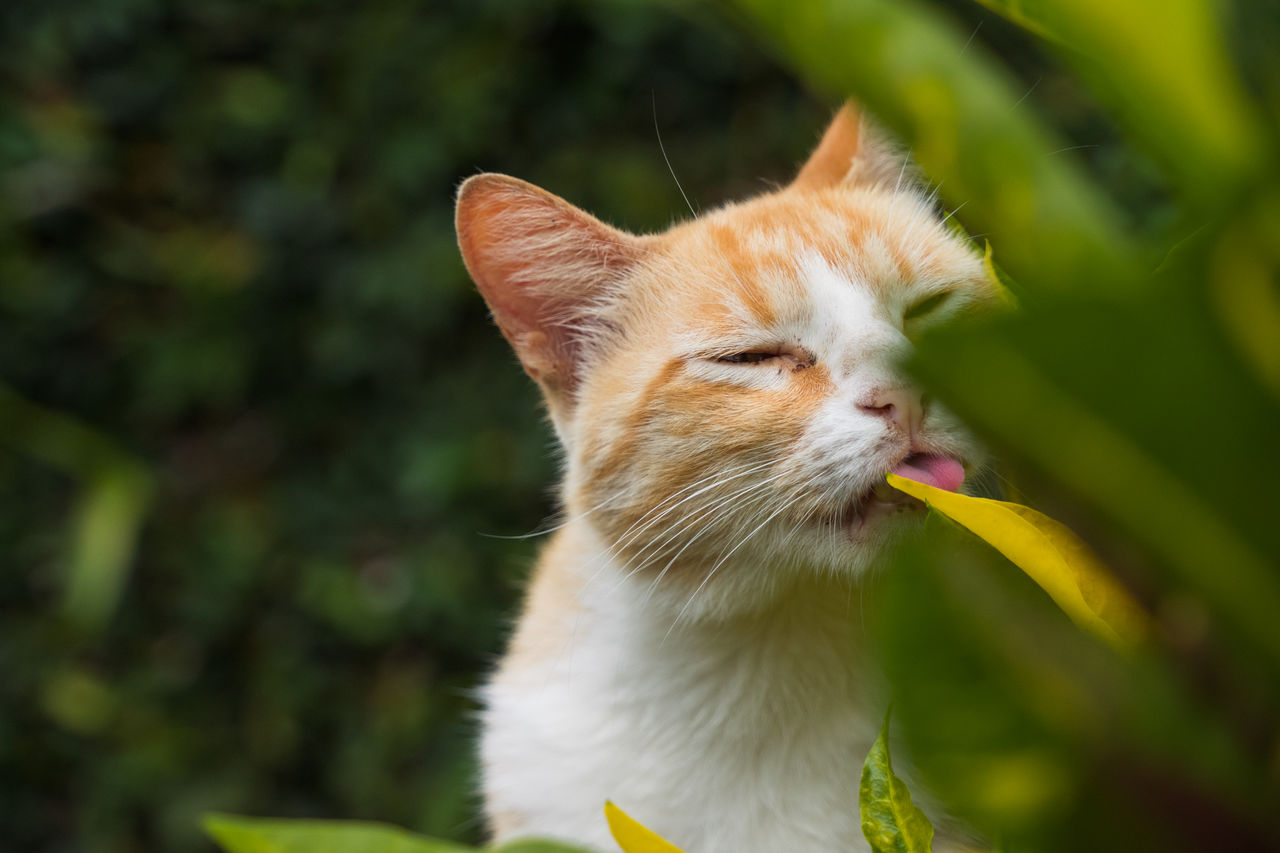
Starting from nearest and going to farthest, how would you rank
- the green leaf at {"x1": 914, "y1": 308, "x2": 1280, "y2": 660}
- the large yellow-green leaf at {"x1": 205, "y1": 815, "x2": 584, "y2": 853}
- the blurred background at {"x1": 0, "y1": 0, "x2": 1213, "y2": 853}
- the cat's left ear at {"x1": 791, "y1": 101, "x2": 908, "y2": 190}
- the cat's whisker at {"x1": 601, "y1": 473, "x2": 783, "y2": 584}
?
the green leaf at {"x1": 914, "y1": 308, "x2": 1280, "y2": 660}
the large yellow-green leaf at {"x1": 205, "y1": 815, "x2": 584, "y2": 853}
the cat's whisker at {"x1": 601, "y1": 473, "x2": 783, "y2": 584}
the cat's left ear at {"x1": 791, "y1": 101, "x2": 908, "y2": 190}
the blurred background at {"x1": 0, "y1": 0, "x2": 1213, "y2": 853}

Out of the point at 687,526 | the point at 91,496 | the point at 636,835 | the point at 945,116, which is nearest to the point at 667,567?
the point at 687,526

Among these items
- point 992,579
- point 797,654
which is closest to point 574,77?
point 797,654

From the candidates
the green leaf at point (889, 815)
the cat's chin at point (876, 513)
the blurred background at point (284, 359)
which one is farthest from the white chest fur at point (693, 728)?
the blurred background at point (284, 359)

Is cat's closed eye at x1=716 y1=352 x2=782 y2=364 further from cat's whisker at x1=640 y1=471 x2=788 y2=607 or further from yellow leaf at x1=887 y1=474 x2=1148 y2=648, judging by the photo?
yellow leaf at x1=887 y1=474 x2=1148 y2=648

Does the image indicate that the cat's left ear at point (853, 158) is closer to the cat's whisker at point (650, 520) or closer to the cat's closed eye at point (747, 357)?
the cat's closed eye at point (747, 357)

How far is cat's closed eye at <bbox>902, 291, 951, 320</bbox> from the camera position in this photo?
767 millimetres

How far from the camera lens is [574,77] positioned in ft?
6.23

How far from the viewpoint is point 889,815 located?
414mm

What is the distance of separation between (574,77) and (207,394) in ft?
2.92

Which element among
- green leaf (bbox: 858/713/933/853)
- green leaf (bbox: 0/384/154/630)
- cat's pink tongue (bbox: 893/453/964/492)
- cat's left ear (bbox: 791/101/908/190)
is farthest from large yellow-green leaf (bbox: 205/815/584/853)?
green leaf (bbox: 0/384/154/630)

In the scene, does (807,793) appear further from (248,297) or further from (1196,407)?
(248,297)

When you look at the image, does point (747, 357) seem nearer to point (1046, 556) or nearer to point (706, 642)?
point (706, 642)

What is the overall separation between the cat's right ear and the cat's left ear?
21 centimetres

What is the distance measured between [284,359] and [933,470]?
1593mm
